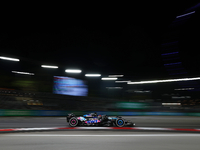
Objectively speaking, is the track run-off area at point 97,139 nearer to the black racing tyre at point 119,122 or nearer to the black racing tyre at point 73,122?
the black racing tyre at point 119,122

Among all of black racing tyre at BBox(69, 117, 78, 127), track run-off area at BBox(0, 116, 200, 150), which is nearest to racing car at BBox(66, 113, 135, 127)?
black racing tyre at BBox(69, 117, 78, 127)

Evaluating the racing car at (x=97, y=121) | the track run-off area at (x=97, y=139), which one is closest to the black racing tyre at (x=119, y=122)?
the racing car at (x=97, y=121)

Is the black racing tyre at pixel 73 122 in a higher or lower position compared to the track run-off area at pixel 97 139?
higher

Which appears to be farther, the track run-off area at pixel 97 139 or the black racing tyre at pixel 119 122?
the black racing tyre at pixel 119 122

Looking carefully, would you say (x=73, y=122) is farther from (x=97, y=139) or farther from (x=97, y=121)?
(x=97, y=139)

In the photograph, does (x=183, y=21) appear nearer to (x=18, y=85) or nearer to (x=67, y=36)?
(x=67, y=36)

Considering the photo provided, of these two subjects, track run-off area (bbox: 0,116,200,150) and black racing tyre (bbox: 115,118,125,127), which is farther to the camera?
black racing tyre (bbox: 115,118,125,127)

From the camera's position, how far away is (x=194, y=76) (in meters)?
28.5

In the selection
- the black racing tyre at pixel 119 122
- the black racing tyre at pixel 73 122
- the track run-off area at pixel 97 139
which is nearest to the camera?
the track run-off area at pixel 97 139

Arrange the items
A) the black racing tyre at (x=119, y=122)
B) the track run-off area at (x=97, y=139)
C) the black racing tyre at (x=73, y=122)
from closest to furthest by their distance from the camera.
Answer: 1. the track run-off area at (x=97, y=139)
2. the black racing tyre at (x=119, y=122)
3. the black racing tyre at (x=73, y=122)

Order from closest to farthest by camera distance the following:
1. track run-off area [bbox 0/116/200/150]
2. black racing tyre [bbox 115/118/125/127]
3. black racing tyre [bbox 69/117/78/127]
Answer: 1. track run-off area [bbox 0/116/200/150]
2. black racing tyre [bbox 115/118/125/127]
3. black racing tyre [bbox 69/117/78/127]

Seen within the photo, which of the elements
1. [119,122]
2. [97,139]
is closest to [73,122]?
[119,122]

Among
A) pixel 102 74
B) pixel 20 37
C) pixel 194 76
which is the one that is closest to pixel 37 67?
pixel 20 37

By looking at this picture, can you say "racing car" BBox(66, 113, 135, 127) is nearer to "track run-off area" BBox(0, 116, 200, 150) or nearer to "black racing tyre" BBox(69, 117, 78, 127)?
"black racing tyre" BBox(69, 117, 78, 127)
